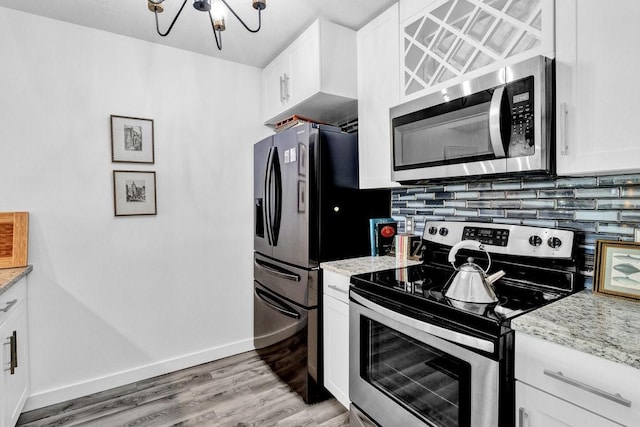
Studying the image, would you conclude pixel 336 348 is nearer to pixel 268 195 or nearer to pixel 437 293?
pixel 437 293

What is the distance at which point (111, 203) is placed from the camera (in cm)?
232

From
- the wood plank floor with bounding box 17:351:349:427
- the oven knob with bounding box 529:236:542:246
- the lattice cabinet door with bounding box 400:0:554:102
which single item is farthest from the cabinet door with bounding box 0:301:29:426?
the oven knob with bounding box 529:236:542:246

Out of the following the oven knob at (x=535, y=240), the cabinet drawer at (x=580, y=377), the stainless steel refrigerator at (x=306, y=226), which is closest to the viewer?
the cabinet drawer at (x=580, y=377)

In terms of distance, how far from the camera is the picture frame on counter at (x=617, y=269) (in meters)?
1.23

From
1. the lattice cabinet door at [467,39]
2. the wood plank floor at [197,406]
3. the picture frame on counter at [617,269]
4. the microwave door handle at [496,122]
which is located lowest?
the wood plank floor at [197,406]

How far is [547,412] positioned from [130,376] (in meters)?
2.55

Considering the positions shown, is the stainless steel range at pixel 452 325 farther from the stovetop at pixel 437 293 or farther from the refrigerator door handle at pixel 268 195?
the refrigerator door handle at pixel 268 195

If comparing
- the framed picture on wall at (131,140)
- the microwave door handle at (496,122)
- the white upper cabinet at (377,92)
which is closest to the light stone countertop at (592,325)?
the microwave door handle at (496,122)

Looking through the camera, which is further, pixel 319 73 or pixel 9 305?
pixel 319 73

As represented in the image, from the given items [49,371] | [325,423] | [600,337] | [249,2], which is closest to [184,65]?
[249,2]

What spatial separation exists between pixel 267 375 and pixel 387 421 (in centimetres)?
125

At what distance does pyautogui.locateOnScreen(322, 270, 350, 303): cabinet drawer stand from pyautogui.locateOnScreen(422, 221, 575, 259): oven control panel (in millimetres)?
593

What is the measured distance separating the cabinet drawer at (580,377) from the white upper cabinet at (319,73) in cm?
173

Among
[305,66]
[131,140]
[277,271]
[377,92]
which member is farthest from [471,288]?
[131,140]
